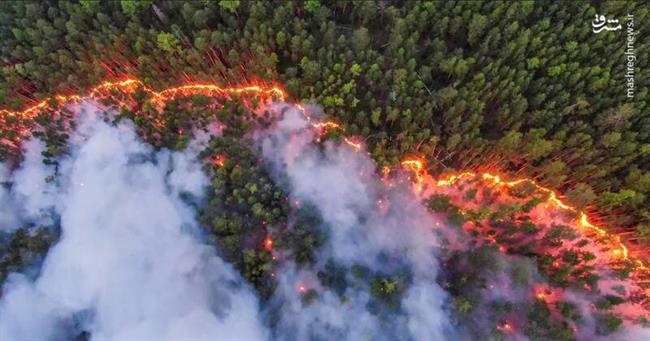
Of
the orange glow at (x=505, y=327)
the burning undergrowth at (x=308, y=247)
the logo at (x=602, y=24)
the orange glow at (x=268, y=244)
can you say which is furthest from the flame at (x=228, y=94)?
the logo at (x=602, y=24)

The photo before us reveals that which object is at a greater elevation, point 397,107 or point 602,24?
point 602,24

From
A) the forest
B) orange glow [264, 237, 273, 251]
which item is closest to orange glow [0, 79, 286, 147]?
the forest

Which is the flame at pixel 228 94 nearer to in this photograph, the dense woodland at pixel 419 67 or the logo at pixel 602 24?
the dense woodland at pixel 419 67

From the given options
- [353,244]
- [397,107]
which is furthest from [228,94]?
[353,244]

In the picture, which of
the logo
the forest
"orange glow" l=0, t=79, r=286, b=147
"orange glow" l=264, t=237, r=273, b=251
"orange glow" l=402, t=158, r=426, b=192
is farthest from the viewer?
the logo

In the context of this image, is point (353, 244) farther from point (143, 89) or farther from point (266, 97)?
point (143, 89)

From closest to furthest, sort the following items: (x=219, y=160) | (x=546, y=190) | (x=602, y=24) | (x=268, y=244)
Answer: (x=268, y=244), (x=546, y=190), (x=219, y=160), (x=602, y=24)

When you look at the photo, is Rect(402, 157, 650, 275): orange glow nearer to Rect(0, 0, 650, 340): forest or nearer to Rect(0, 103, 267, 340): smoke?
Rect(0, 0, 650, 340): forest
